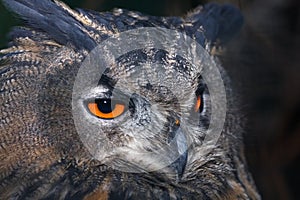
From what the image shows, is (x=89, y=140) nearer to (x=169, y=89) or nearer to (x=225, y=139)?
(x=169, y=89)

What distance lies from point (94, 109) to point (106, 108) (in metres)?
0.04

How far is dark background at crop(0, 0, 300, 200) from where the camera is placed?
384 centimetres

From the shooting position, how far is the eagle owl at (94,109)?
234cm

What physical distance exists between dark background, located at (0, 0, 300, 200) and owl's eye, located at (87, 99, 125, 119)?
1.43 meters

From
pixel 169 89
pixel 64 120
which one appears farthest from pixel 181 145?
pixel 64 120

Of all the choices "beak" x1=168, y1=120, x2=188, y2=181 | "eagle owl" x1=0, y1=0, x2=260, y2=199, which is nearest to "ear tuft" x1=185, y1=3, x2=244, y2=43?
"eagle owl" x1=0, y1=0, x2=260, y2=199

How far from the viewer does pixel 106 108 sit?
2338mm

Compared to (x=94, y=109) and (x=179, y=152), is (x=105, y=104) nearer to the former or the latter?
(x=94, y=109)

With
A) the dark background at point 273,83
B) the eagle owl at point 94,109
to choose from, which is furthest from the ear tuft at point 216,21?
the dark background at point 273,83

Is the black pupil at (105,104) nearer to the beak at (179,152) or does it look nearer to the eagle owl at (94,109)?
the eagle owl at (94,109)

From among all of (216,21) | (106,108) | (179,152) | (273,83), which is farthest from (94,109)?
(273,83)

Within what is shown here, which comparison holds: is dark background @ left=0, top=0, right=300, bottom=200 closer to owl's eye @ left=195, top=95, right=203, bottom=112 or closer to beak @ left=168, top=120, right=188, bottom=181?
owl's eye @ left=195, top=95, right=203, bottom=112

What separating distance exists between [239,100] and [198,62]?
0.36m

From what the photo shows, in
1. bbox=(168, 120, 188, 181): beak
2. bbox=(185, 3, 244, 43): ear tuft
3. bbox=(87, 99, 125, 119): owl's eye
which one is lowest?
bbox=(168, 120, 188, 181): beak
